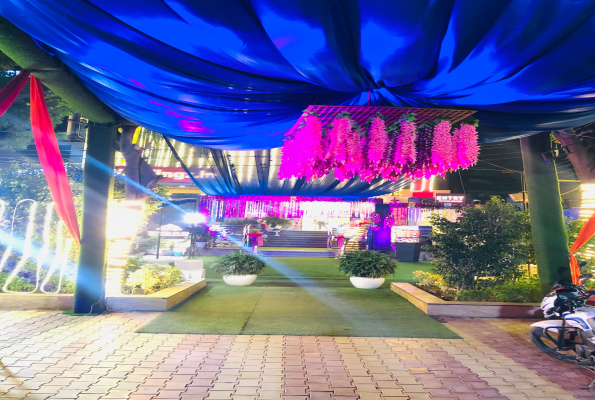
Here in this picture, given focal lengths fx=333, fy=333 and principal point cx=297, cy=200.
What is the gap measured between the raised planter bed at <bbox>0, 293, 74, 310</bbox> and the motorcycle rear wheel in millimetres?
6643

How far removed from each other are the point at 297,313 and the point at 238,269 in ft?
8.85

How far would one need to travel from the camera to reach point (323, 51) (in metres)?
2.27

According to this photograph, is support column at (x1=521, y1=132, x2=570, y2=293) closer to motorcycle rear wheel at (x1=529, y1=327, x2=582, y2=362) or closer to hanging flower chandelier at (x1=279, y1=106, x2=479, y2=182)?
motorcycle rear wheel at (x1=529, y1=327, x2=582, y2=362)

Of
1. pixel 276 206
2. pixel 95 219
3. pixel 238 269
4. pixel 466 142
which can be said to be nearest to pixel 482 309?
pixel 466 142

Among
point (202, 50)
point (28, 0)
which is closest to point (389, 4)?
point (202, 50)

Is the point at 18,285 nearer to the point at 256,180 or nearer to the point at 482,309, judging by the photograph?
the point at 256,180

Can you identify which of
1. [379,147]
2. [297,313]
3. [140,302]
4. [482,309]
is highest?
[379,147]

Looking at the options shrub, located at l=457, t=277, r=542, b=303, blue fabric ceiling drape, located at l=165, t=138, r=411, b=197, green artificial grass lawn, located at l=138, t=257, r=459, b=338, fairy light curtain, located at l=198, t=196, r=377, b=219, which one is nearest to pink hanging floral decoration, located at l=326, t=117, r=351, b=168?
green artificial grass lawn, located at l=138, t=257, r=459, b=338

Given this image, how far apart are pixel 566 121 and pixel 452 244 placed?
9.87 feet

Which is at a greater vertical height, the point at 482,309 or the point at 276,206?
A: the point at 276,206

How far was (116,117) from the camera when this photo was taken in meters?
5.17

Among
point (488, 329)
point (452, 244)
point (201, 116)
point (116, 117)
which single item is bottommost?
point (488, 329)

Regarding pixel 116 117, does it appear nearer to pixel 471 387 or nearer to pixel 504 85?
pixel 504 85

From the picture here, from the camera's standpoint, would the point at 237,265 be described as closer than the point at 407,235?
Yes
